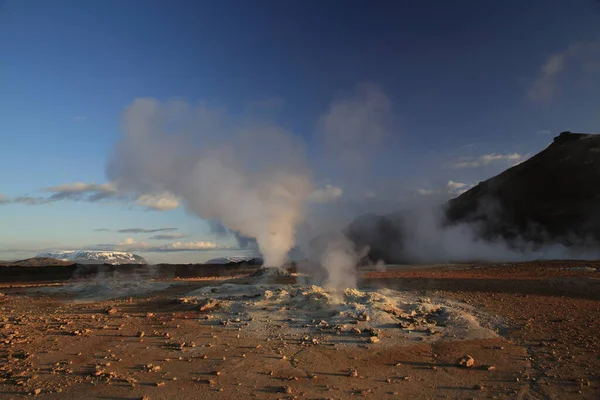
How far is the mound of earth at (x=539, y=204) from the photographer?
2130 inches

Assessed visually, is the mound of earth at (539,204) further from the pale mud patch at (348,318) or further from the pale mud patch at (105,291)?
the pale mud patch at (348,318)

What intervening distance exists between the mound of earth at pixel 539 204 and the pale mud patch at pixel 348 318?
4696 centimetres

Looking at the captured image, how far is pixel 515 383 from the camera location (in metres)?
8.20

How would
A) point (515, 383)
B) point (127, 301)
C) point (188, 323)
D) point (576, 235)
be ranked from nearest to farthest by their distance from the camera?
1. point (515, 383)
2. point (188, 323)
3. point (127, 301)
4. point (576, 235)

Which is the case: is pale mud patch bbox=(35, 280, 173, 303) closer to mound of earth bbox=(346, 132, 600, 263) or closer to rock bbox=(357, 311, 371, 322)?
rock bbox=(357, 311, 371, 322)

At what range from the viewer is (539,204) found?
6003 cm

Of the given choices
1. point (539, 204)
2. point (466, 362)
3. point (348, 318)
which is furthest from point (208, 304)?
point (539, 204)

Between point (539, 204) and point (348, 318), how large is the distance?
58.5m

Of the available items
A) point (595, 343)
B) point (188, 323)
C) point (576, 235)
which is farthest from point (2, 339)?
point (576, 235)

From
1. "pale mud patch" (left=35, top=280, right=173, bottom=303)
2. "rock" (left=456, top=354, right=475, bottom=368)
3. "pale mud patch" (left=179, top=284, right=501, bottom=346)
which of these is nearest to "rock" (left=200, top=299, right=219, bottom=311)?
"pale mud patch" (left=179, top=284, right=501, bottom=346)

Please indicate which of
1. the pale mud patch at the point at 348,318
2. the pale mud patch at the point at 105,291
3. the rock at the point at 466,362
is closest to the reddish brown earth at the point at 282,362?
the rock at the point at 466,362

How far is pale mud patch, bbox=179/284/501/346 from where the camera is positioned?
462 inches

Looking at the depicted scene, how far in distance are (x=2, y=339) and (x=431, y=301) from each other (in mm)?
15291

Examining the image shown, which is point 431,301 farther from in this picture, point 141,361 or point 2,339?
point 2,339
